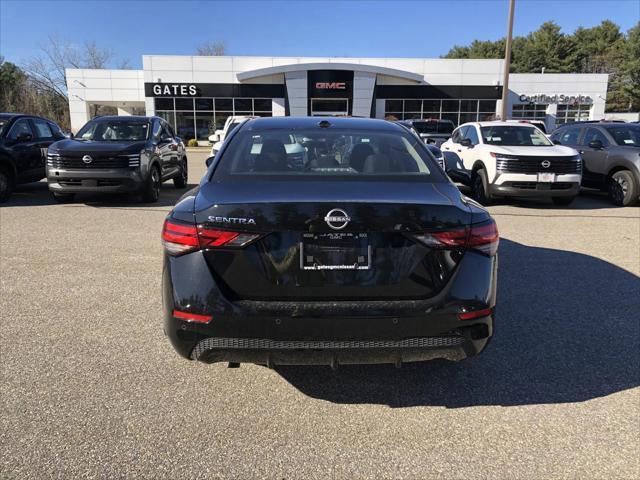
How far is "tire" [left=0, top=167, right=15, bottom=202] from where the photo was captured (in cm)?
1072

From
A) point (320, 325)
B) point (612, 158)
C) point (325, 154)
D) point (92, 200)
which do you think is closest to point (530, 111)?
point (612, 158)

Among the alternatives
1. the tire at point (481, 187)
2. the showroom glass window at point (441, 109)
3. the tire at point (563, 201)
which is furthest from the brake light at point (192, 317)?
the showroom glass window at point (441, 109)

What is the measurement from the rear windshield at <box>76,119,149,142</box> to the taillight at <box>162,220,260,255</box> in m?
9.06

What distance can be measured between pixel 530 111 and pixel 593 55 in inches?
1895

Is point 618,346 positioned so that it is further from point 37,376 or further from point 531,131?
point 531,131

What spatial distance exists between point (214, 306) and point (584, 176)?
11760mm

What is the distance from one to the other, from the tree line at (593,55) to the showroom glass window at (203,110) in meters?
50.9

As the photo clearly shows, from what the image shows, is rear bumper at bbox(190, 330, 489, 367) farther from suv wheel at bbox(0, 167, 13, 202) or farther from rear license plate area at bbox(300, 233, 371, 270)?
suv wheel at bbox(0, 167, 13, 202)

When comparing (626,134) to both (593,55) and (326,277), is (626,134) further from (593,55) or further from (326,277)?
(593,55)

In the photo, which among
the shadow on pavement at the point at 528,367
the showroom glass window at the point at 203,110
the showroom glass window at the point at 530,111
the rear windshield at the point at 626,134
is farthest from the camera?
the showroom glass window at the point at 530,111

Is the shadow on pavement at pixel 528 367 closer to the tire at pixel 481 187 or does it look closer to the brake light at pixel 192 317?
the brake light at pixel 192 317

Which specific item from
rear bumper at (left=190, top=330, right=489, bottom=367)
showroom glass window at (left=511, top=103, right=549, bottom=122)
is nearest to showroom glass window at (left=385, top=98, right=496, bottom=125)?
showroom glass window at (left=511, top=103, right=549, bottom=122)

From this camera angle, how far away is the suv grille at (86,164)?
9.91 metres

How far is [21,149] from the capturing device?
11234mm
